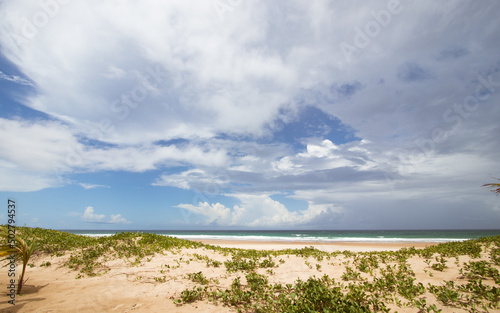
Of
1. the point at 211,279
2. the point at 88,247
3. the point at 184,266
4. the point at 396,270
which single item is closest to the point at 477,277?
the point at 396,270

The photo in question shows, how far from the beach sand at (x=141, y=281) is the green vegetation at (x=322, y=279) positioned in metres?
0.18

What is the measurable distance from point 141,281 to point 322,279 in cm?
688

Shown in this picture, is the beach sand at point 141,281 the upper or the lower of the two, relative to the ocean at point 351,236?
upper

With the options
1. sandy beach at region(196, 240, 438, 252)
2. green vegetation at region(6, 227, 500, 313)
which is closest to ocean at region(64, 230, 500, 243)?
green vegetation at region(6, 227, 500, 313)

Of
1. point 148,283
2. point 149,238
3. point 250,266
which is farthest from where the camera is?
Answer: point 149,238

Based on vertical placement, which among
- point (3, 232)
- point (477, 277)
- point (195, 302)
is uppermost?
point (3, 232)

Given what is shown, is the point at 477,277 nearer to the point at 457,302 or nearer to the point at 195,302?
the point at 457,302

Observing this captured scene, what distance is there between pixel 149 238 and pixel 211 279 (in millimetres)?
7184

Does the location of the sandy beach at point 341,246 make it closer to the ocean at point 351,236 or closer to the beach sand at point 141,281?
the ocean at point 351,236

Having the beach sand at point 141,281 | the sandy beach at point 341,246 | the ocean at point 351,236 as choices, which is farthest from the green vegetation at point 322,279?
the sandy beach at point 341,246

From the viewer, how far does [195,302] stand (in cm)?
735

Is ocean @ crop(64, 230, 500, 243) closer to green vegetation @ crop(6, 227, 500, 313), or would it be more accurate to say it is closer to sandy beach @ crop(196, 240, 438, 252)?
green vegetation @ crop(6, 227, 500, 313)

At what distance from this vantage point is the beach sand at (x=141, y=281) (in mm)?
7082

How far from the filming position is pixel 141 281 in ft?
31.2
